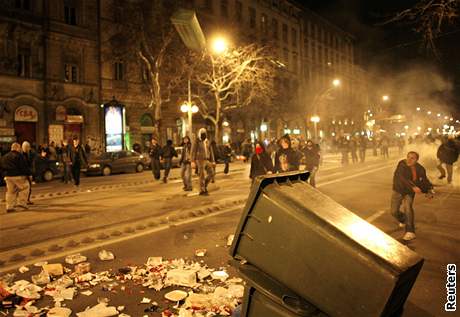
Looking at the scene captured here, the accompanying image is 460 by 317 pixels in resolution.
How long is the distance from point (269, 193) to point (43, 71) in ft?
91.8

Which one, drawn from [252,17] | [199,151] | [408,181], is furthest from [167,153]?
[252,17]

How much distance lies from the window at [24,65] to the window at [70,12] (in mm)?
4041

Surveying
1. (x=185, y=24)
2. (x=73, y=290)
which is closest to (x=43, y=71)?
(x=185, y=24)

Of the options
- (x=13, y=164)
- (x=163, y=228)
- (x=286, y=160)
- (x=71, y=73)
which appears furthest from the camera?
(x=71, y=73)

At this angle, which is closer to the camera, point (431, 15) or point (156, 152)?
point (431, 15)

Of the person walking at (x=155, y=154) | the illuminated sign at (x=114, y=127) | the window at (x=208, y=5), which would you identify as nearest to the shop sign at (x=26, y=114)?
the illuminated sign at (x=114, y=127)

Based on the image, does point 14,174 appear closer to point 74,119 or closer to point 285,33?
point 74,119

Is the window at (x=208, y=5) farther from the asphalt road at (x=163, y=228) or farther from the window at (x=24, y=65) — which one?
the asphalt road at (x=163, y=228)

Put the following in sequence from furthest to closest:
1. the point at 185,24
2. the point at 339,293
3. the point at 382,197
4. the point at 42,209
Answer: the point at 185,24
the point at 382,197
the point at 42,209
the point at 339,293

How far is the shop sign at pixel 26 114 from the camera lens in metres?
25.3

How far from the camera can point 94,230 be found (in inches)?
309

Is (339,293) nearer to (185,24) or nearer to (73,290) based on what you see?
(73,290)

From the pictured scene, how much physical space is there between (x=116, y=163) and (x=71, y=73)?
33.4 feet

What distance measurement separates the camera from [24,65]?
26.1 meters
